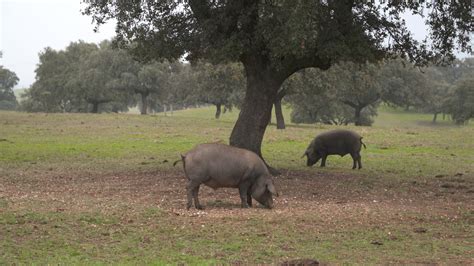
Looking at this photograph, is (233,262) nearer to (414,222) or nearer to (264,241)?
(264,241)

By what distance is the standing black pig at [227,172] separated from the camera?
481 inches

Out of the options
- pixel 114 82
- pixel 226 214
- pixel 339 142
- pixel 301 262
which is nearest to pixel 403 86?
pixel 114 82

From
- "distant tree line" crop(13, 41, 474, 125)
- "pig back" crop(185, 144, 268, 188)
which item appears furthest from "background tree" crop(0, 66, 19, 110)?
"pig back" crop(185, 144, 268, 188)

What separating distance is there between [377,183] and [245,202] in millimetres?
6181

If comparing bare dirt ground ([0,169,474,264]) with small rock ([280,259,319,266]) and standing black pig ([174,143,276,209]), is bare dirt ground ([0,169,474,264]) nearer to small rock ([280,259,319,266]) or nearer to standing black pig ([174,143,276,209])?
standing black pig ([174,143,276,209])

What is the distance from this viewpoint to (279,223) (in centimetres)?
1092

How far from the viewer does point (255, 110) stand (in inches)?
723

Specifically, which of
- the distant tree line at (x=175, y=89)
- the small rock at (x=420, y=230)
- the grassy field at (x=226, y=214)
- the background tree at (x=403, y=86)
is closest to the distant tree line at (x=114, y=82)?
the distant tree line at (x=175, y=89)

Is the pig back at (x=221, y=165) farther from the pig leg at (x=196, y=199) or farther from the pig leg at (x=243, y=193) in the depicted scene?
the pig leg at (x=196, y=199)

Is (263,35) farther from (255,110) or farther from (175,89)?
(175,89)

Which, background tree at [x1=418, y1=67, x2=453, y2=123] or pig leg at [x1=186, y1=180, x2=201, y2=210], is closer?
pig leg at [x1=186, y1=180, x2=201, y2=210]

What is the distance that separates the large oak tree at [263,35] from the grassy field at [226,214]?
3179 millimetres

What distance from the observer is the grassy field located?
8.85m

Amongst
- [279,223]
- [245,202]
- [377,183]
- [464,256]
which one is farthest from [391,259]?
[377,183]
